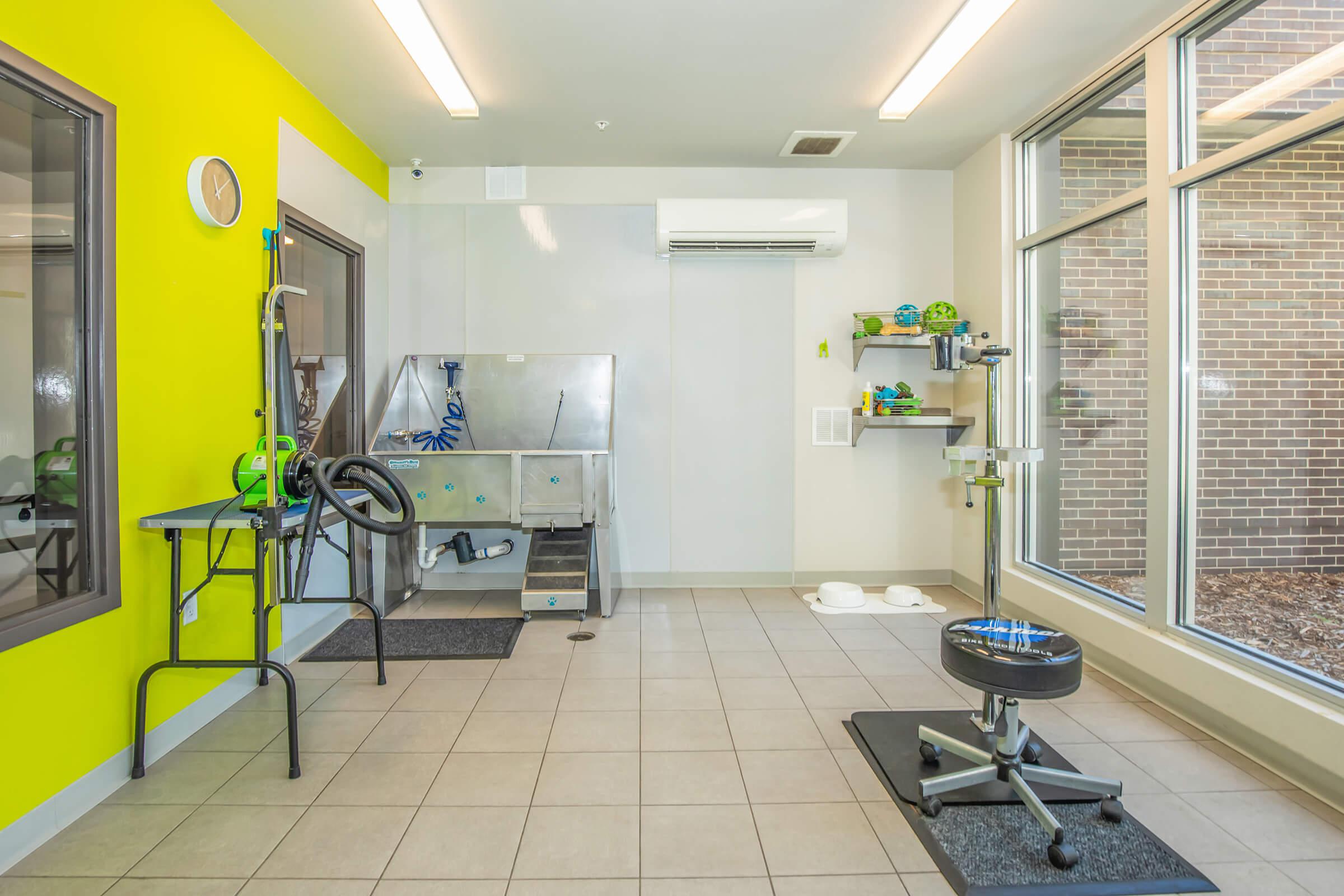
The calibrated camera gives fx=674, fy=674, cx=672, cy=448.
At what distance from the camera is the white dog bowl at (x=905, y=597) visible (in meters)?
4.01

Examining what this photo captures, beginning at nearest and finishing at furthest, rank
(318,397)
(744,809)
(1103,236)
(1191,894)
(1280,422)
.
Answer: (1191,894), (744,809), (1280,422), (1103,236), (318,397)

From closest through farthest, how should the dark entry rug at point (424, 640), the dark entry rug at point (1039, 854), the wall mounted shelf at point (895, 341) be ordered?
the dark entry rug at point (1039, 854) → the dark entry rug at point (424, 640) → the wall mounted shelf at point (895, 341)

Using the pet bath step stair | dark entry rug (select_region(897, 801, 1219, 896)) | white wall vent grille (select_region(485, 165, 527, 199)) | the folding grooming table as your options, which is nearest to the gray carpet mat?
dark entry rug (select_region(897, 801, 1219, 896))

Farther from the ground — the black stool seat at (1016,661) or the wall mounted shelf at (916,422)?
the wall mounted shelf at (916,422)

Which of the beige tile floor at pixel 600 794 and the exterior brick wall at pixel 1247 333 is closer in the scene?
the beige tile floor at pixel 600 794

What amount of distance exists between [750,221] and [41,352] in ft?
10.8

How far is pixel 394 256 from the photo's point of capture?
436cm

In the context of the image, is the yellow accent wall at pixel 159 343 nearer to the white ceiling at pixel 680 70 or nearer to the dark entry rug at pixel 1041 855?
the white ceiling at pixel 680 70

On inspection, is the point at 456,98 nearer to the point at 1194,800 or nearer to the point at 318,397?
the point at 318,397

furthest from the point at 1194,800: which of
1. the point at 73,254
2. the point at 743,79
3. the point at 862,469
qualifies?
the point at 73,254

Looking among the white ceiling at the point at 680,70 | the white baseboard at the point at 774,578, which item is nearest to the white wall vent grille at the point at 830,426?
the white baseboard at the point at 774,578

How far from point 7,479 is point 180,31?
167cm

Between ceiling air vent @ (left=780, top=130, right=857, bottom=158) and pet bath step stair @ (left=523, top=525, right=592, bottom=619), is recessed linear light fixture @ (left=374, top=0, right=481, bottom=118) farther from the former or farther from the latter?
pet bath step stair @ (left=523, top=525, right=592, bottom=619)

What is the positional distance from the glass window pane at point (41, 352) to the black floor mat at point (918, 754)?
99.7 inches
